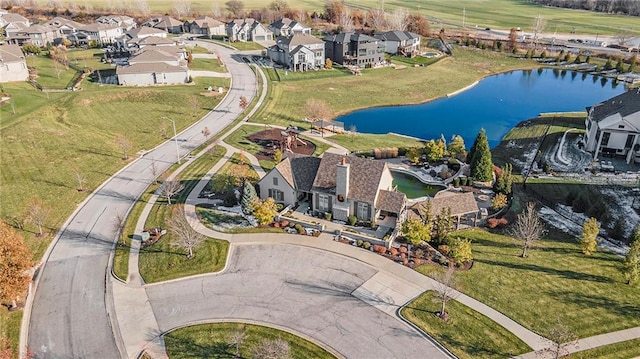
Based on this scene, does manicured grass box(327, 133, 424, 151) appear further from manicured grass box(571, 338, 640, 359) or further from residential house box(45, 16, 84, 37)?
residential house box(45, 16, 84, 37)

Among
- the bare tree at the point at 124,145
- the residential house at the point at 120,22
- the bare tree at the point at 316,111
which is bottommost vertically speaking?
the bare tree at the point at 124,145

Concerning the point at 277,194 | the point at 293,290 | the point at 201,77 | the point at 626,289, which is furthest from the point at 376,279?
the point at 201,77

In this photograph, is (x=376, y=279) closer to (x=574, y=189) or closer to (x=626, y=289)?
(x=626, y=289)

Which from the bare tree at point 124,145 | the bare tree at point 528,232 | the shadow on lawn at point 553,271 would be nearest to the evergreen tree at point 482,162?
the bare tree at point 528,232

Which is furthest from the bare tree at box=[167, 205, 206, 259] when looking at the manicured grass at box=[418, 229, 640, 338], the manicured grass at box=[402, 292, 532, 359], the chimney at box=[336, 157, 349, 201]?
the manicured grass at box=[418, 229, 640, 338]

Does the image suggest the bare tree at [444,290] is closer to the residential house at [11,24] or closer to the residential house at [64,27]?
the residential house at [11,24]

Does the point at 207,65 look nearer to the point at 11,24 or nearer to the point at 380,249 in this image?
the point at 11,24
